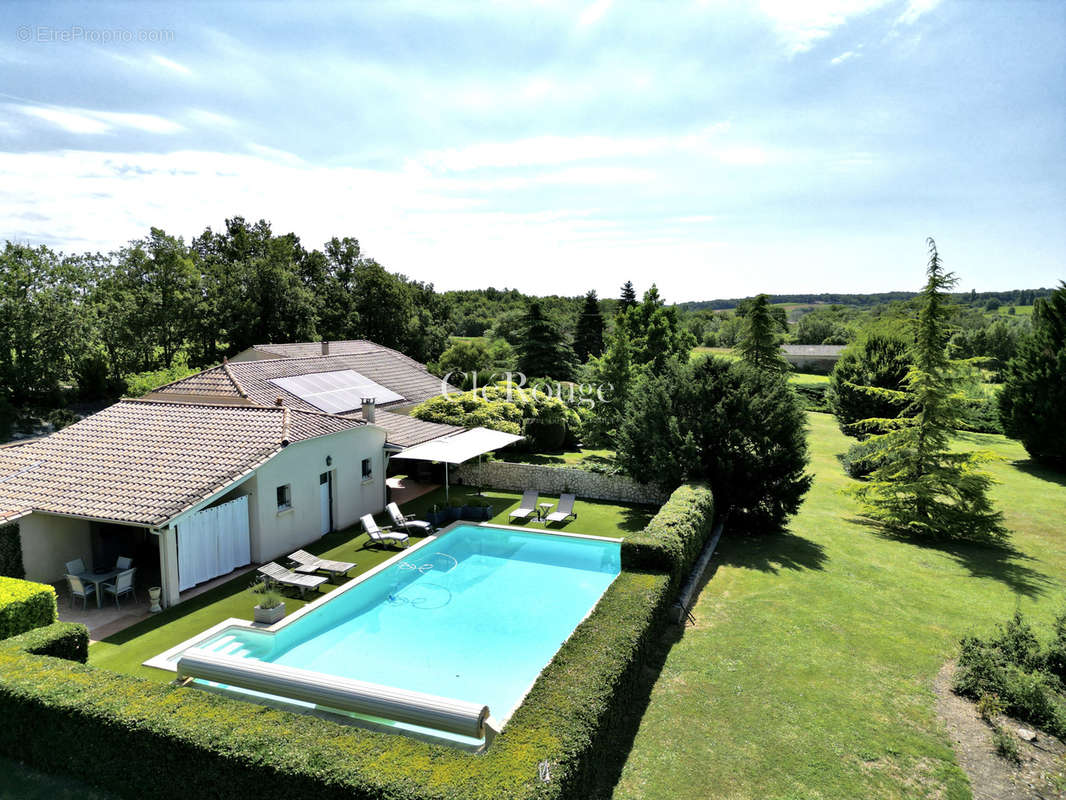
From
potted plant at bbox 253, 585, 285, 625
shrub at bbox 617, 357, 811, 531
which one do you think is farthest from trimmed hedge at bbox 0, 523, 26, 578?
shrub at bbox 617, 357, 811, 531

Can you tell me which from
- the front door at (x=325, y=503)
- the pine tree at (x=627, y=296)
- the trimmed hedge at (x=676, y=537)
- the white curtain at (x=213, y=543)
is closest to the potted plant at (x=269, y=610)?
the white curtain at (x=213, y=543)

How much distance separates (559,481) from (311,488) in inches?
415

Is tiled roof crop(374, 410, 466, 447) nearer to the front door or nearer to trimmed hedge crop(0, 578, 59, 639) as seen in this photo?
the front door

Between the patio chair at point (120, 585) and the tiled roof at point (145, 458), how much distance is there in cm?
147

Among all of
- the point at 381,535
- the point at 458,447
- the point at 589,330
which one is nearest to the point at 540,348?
the point at 589,330

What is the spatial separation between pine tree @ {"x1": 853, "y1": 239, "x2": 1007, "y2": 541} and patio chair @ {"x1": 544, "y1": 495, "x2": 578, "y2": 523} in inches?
450

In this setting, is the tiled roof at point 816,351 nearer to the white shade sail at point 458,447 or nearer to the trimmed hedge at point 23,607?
the white shade sail at point 458,447

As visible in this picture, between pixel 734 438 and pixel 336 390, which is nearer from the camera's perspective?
pixel 734 438

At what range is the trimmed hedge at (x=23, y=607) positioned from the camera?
1016cm

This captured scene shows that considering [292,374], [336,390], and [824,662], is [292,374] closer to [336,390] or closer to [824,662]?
[336,390]

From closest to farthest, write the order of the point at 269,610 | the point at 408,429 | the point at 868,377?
the point at 269,610
the point at 408,429
the point at 868,377

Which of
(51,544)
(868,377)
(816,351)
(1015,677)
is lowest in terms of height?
(1015,677)

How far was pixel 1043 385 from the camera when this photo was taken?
106 ft

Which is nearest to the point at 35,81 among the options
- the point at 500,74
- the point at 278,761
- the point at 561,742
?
the point at 500,74
